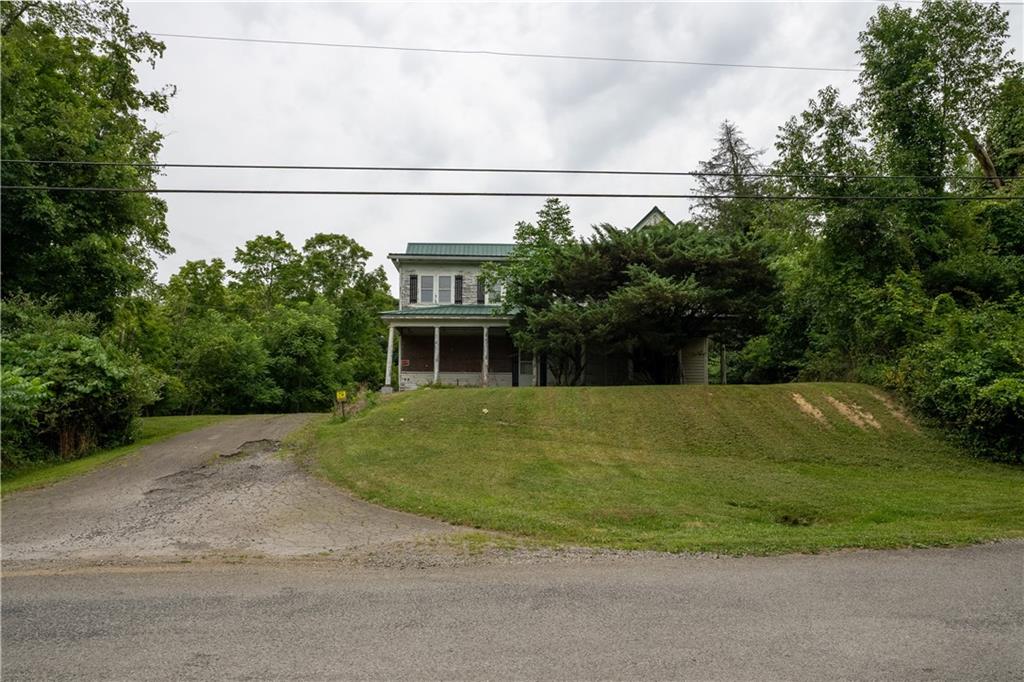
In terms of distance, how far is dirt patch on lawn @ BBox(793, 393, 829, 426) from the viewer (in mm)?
12906

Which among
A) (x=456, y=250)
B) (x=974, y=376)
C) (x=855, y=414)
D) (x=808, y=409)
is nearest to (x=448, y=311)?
(x=456, y=250)

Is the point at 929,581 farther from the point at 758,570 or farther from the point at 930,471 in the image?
the point at 930,471

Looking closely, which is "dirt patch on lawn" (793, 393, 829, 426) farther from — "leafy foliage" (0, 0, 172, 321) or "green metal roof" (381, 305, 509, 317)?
"leafy foliage" (0, 0, 172, 321)

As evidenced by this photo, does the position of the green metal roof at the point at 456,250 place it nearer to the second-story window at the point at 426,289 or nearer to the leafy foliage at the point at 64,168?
the second-story window at the point at 426,289

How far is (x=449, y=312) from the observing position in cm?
2395

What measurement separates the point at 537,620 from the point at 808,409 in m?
11.9

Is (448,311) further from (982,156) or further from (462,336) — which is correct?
(982,156)

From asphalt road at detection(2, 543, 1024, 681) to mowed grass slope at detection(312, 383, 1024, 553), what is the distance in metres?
1.08

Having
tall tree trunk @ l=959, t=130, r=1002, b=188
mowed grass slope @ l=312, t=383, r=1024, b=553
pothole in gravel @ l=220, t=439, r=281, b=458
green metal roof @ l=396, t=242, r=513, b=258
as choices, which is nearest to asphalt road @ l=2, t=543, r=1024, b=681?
mowed grass slope @ l=312, t=383, r=1024, b=553

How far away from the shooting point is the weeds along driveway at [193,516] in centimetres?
629

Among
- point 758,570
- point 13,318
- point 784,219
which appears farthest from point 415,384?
point 758,570

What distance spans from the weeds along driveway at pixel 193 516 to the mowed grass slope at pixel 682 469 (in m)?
0.83

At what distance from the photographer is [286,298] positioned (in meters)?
35.1

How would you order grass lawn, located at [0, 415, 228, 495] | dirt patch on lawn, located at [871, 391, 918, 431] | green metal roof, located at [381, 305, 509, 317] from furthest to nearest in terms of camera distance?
green metal roof, located at [381, 305, 509, 317] < dirt patch on lawn, located at [871, 391, 918, 431] < grass lawn, located at [0, 415, 228, 495]
